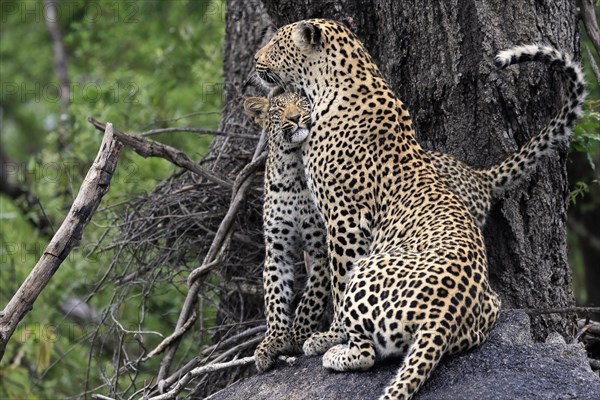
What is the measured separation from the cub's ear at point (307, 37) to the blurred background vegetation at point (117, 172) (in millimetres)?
3260

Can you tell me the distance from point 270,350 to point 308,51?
2368 mm

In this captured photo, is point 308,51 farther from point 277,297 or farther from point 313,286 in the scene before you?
point 277,297

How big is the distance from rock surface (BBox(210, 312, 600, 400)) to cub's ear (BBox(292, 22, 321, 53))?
244 centimetres

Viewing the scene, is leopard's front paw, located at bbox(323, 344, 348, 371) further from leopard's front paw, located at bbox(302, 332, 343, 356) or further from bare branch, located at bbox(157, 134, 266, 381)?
bare branch, located at bbox(157, 134, 266, 381)

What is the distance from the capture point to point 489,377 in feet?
21.6

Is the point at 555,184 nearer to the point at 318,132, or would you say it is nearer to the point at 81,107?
the point at 318,132

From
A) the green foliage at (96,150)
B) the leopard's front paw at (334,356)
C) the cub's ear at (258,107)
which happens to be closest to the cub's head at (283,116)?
the cub's ear at (258,107)

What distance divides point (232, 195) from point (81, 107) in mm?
5185

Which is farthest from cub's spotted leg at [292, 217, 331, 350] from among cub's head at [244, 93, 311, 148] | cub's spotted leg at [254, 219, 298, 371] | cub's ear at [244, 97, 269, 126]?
cub's ear at [244, 97, 269, 126]

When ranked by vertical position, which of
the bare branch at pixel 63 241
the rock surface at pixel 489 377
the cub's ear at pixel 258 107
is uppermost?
the cub's ear at pixel 258 107

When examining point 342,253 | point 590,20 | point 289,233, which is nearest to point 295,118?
point 289,233

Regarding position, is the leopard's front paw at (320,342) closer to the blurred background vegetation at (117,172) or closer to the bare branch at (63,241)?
the bare branch at (63,241)

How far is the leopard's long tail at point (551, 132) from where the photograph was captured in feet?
26.3

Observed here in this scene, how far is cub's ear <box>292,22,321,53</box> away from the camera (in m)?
7.90
